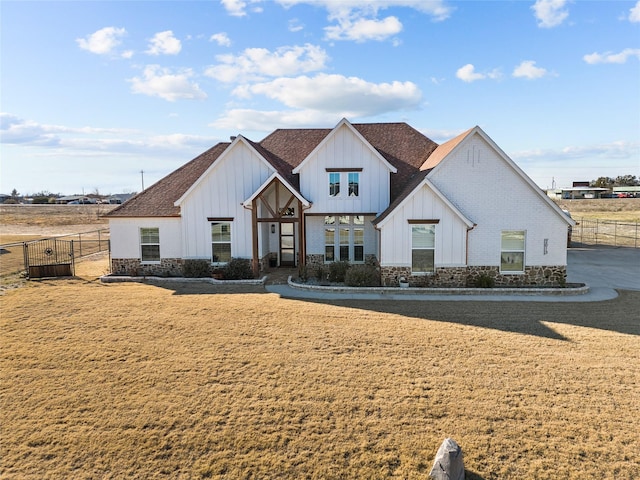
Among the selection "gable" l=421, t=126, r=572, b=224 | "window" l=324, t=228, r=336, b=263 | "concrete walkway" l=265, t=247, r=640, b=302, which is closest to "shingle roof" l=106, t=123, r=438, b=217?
"gable" l=421, t=126, r=572, b=224

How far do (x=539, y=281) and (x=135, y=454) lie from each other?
17198 mm

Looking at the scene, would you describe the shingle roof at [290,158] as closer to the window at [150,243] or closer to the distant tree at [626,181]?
the window at [150,243]

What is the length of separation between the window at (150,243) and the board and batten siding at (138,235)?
184 millimetres

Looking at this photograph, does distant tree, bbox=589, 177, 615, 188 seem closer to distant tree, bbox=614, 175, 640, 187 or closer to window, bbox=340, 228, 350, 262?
distant tree, bbox=614, 175, 640, 187

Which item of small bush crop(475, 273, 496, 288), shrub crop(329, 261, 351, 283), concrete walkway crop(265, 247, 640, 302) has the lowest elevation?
concrete walkway crop(265, 247, 640, 302)

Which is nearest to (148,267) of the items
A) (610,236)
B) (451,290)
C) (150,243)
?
(150,243)

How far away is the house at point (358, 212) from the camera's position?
1764cm

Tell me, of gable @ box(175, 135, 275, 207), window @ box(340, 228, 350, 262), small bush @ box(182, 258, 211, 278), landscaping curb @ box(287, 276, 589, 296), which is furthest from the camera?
window @ box(340, 228, 350, 262)

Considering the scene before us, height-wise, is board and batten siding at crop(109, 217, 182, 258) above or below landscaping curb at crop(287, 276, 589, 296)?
above

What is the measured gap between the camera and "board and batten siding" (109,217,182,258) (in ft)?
67.7

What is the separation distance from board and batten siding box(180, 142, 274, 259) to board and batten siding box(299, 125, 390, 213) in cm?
211

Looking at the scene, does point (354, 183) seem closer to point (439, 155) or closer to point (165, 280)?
point (439, 155)

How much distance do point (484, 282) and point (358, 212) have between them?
682cm

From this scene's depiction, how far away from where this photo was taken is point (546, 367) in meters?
9.41
